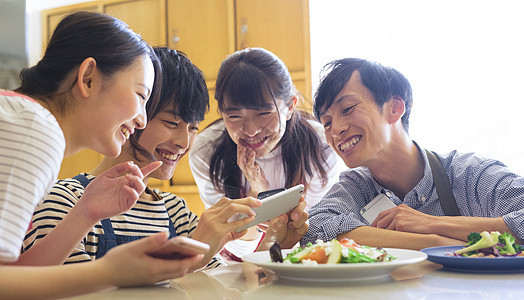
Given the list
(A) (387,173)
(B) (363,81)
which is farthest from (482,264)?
(B) (363,81)

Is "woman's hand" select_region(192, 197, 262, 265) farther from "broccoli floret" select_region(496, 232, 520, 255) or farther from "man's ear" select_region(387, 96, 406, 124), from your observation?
"man's ear" select_region(387, 96, 406, 124)

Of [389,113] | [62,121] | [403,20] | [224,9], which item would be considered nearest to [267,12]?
[224,9]

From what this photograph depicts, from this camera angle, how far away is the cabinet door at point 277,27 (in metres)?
3.32

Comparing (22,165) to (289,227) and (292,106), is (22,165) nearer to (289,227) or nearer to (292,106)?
(289,227)

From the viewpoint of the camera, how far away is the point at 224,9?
3.56 meters

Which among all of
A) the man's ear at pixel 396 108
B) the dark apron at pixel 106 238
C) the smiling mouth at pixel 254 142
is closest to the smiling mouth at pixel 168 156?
the dark apron at pixel 106 238

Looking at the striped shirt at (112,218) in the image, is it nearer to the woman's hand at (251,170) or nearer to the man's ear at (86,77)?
the man's ear at (86,77)

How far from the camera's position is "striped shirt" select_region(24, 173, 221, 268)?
3.73ft

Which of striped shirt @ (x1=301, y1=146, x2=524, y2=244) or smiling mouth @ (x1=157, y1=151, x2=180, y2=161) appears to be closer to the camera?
striped shirt @ (x1=301, y1=146, x2=524, y2=244)

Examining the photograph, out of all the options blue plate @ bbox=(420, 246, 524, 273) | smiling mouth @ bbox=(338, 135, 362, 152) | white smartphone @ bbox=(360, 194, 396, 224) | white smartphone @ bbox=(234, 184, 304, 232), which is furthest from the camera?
smiling mouth @ bbox=(338, 135, 362, 152)

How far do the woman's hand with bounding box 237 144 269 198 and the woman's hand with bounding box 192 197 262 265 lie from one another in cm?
97

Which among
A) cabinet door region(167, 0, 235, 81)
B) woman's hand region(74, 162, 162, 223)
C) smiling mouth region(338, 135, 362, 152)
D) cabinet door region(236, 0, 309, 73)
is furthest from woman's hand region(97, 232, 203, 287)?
cabinet door region(167, 0, 235, 81)

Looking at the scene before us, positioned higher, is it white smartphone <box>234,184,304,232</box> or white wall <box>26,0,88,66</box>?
white wall <box>26,0,88,66</box>

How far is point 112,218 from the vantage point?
133cm
